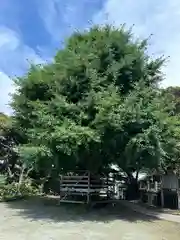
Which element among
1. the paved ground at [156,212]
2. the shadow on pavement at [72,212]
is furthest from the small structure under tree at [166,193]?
the shadow on pavement at [72,212]

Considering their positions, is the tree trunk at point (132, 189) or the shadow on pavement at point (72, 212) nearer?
the shadow on pavement at point (72, 212)

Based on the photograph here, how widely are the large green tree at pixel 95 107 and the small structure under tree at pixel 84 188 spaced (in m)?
0.56

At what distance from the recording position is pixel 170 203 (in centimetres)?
1761

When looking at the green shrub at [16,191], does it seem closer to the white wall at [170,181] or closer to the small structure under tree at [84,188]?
the small structure under tree at [84,188]

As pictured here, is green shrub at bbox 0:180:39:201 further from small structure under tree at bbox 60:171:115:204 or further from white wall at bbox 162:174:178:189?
white wall at bbox 162:174:178:189

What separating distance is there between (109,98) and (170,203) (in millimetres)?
6262

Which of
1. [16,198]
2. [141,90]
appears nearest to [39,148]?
[141,90]

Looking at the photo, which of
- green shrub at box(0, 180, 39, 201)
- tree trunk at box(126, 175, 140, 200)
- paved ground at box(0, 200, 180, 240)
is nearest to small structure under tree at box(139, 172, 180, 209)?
tree trunk at box(126, 175, 140, 200)

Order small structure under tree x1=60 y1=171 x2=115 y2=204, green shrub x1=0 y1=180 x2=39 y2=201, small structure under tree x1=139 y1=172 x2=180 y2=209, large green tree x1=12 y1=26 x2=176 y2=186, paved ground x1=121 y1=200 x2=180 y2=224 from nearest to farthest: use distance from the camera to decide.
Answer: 1. paved ground x1=121 y1=200 x2=180 y2=224
2. large green tree x1=12 y1=26 x2=176 y2=186
3. small structure under tree x1=139 y1=172 x2=180 y2=209
4. small structure under tree x1=60 y1=171 x2=115 y2=204
5. green shrub x1=0 y1=180 x2=39 y2=201

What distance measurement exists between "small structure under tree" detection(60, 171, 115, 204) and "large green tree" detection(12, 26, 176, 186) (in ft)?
1.83

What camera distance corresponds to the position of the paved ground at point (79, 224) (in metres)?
11.7

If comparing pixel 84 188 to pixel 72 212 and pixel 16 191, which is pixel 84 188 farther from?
pixel 16 191

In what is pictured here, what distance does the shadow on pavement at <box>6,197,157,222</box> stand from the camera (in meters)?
14.9

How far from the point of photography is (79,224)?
13727 mm
